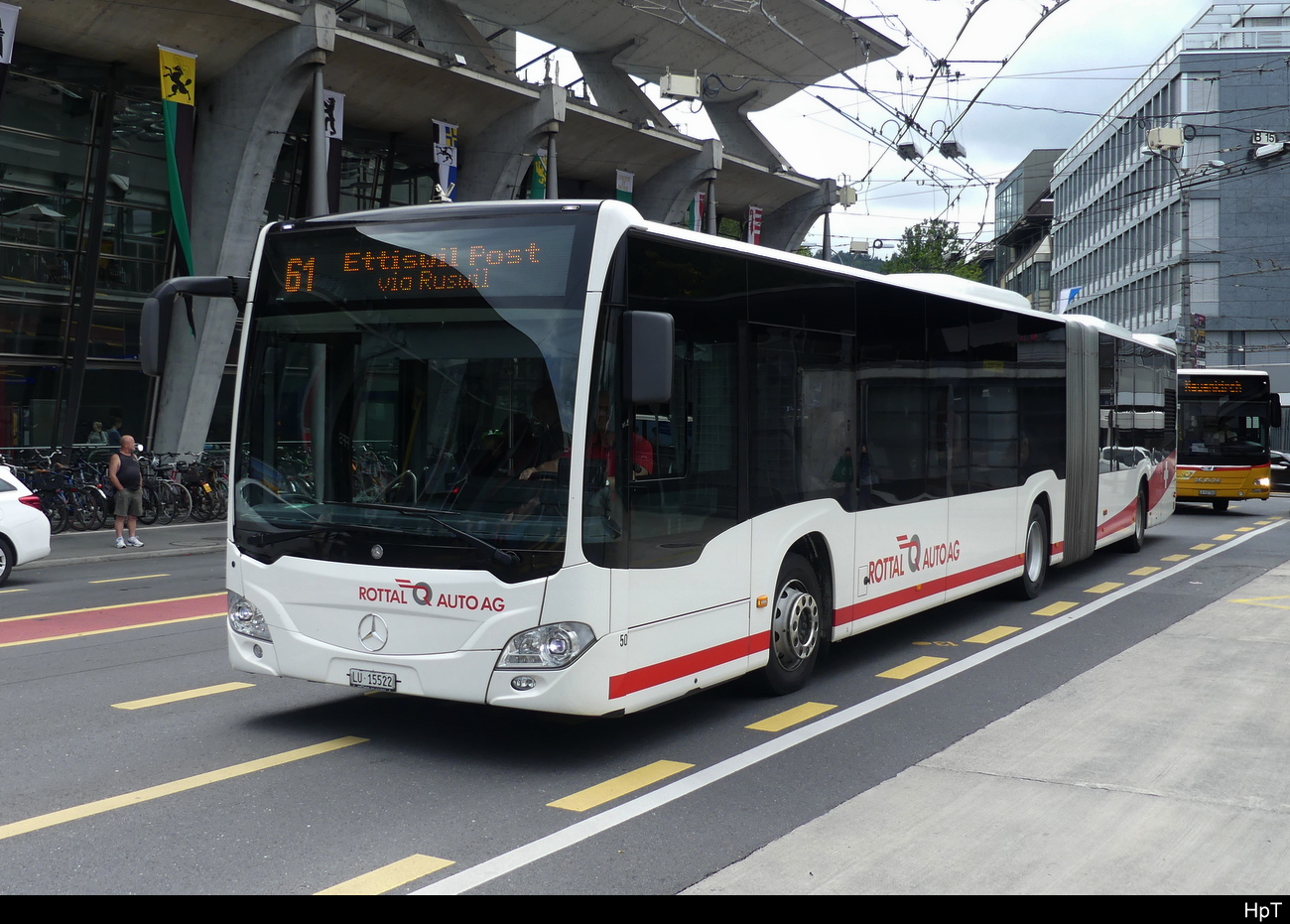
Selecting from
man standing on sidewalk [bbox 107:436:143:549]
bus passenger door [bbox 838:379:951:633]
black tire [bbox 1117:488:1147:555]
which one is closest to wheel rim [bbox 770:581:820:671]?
bus passenger door [bbox 838:379:951:633]

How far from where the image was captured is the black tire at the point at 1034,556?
40.1ft

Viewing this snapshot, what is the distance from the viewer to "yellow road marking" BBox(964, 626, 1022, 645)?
32.7ft

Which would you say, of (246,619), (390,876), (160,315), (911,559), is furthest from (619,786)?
(911,559)

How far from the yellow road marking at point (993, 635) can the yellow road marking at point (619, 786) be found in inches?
178

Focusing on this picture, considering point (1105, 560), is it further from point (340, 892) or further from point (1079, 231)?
point (1079, 231)

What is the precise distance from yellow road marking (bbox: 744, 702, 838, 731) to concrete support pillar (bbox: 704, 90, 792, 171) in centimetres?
3454

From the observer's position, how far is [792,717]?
285 inches

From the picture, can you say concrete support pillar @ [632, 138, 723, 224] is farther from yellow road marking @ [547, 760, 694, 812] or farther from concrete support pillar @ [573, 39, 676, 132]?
yellow road marking @ [547, 760, 694, 812]

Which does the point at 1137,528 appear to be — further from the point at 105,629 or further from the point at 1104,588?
the point at 105,629

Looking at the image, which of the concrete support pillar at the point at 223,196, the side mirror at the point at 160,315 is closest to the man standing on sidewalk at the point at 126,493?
the concrete support pillar at the point at 223,196

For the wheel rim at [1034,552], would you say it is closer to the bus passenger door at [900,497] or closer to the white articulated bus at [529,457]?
the bus passenger door at [900,497]

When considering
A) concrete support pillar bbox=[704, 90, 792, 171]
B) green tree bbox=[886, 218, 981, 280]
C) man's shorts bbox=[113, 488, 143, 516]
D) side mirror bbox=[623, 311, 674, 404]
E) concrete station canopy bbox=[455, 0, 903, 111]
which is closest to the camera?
side mirror bbox=[623, 311, 674, 404]
